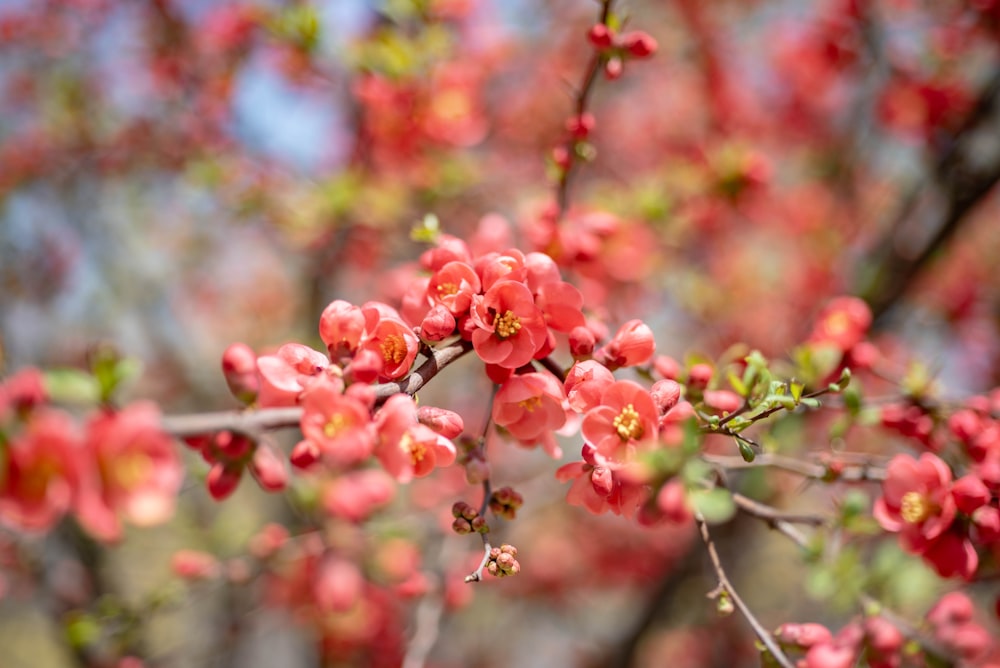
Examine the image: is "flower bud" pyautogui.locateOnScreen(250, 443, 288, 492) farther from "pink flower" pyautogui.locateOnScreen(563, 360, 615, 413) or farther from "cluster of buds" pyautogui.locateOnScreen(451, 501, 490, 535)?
"pink flower" pyautogui.locateOnScreen(563, 360, 615, 413)

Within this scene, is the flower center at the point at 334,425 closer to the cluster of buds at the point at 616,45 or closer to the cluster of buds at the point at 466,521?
the cluster of buds at the point at 466,521

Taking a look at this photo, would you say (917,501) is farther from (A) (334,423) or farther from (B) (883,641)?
(A) (334,423)

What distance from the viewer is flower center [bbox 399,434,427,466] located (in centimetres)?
88

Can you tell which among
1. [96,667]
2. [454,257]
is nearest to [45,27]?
[96,667]

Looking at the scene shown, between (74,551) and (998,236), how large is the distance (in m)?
5.71

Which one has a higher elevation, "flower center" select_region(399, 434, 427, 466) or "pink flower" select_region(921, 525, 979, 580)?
"flower center" select_region(399, 434, 427, 466)

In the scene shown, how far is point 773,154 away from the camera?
184 inches

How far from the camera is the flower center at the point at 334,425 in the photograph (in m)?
0.78

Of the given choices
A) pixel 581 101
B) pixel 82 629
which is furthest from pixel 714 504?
pixel 82 629

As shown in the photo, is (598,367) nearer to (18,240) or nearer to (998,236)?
(18,240)

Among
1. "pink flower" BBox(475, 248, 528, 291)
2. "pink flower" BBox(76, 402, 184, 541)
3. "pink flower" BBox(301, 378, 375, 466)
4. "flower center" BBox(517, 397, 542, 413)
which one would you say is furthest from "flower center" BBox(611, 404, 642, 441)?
"pink flower" BBox(76, 402, 184, 541)

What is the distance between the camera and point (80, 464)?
0.61m

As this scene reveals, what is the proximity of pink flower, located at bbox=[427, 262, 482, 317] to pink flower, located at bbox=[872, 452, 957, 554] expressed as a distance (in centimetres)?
81

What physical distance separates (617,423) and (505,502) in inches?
9.4
